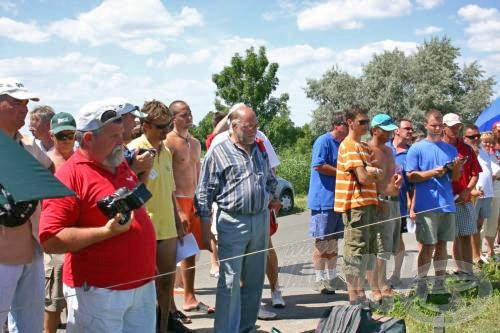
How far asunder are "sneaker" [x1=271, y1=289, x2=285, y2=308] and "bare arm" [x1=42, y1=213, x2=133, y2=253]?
10.4 ft

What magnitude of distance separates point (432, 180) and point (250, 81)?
107 ft

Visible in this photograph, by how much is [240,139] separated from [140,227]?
5.35 ft

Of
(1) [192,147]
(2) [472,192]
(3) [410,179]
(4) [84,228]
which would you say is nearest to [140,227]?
(4) [84,228]

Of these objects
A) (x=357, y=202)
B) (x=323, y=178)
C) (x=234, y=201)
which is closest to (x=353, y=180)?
(x=357, y=202)

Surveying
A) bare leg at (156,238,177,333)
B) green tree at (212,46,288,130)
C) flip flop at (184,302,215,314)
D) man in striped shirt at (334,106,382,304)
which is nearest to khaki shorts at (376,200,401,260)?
man in striped shirt at (334,106,382,304)

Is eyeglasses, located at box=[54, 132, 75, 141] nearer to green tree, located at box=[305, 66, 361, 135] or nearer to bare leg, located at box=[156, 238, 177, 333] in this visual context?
bare leg, located at box=[156, 238, 177, 333]

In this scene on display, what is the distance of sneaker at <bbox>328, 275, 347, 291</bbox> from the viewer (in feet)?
18.2

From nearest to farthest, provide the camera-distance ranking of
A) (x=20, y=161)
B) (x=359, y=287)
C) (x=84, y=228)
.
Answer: (x=20, y=161), (x=84, y=228), (x=359, y=287)

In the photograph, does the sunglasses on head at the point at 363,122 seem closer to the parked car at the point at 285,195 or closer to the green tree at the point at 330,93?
the parked car at the point at 285,195

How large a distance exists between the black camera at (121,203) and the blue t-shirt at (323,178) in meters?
3.73

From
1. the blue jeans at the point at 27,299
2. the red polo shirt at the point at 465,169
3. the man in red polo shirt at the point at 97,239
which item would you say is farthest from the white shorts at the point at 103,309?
the red polo shirt at the point at 465,169

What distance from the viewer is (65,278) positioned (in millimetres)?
3035

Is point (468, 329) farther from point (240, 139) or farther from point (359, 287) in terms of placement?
point (240, 139)

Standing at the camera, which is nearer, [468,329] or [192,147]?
[468,329]
